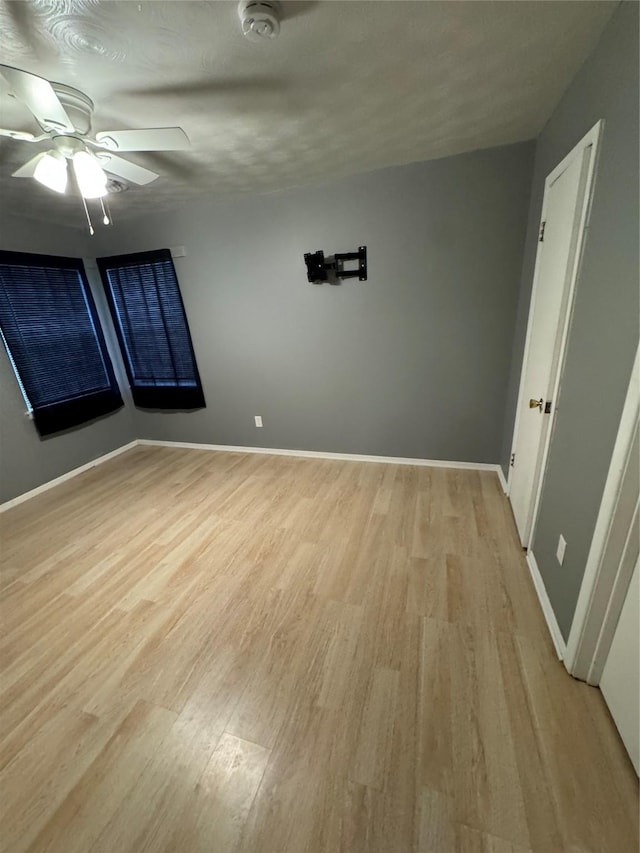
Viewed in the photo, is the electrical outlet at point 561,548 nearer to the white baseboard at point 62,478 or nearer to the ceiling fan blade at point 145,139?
the ceiling fan blade at point 145,139

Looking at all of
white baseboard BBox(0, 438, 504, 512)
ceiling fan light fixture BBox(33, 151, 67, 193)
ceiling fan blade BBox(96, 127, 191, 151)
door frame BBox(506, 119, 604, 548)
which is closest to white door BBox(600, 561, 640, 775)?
door frame BBox(506, 119, 604, 548)

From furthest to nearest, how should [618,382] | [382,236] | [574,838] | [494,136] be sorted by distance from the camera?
[382,236]
[494,136]
[618,382]
[574,838]

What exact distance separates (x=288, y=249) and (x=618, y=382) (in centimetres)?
255

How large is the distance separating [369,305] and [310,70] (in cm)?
155

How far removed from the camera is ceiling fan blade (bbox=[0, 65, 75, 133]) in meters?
1.02

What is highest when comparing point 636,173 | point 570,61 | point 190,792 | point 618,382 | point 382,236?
point 570,61

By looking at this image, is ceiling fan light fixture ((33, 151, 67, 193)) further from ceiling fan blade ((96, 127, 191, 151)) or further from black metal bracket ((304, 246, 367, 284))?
black metal bracket ((304, 246, 367, 284))

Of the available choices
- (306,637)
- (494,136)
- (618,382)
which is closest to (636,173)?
(618,382)

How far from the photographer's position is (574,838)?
0.92m

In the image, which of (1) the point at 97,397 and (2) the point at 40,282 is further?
(1) the point at 97,397

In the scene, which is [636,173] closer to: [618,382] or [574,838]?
[618,382]

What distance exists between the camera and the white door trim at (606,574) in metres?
0.99

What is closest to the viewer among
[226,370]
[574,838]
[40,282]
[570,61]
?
[574,838]

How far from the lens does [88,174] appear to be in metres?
1.54
